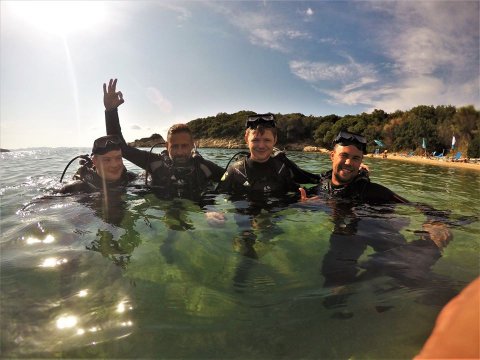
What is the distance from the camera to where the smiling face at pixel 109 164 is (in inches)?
265

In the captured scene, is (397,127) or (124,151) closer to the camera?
(124,151)

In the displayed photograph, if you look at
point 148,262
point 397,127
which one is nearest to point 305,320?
point 148,262

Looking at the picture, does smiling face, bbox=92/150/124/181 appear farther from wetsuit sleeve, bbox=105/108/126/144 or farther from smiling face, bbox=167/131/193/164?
smiling face, bbox=167/131/193/164

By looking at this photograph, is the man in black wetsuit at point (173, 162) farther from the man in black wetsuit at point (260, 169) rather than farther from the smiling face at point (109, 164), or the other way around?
the man in black wetsuit at point (260, 169)

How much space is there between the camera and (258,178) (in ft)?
21.0

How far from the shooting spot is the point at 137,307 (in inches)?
110

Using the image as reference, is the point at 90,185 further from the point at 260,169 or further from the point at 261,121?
the point at 261,121

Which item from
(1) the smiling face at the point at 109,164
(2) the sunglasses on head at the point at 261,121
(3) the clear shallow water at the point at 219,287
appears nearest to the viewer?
(3) the clear shallow water at the point at 219,287

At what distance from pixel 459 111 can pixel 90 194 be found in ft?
149

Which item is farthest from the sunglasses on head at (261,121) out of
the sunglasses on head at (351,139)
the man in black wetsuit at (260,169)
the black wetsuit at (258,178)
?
the sunglasses on head at (351,139)

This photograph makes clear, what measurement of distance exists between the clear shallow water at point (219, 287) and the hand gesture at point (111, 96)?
3.24 m

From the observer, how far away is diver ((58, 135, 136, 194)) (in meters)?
6.62

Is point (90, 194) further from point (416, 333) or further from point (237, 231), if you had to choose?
point (416, 333)

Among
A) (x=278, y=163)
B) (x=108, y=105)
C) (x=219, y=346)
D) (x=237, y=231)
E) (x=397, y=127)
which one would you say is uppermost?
(x=397, y=127)
